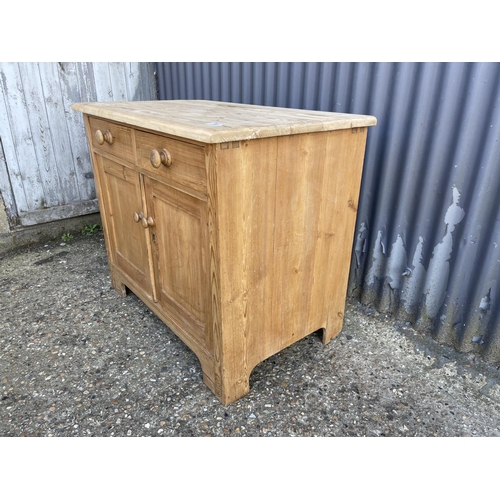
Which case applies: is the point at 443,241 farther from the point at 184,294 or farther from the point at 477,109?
the point at 184,294

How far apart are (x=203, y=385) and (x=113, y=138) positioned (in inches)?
49.6

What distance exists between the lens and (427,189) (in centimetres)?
189

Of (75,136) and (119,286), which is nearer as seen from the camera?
(119,286)

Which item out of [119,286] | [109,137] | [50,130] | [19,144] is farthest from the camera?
[50,130]

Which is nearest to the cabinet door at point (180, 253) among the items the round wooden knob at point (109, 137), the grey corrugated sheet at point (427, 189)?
the round wooden knob at point (109, 137)

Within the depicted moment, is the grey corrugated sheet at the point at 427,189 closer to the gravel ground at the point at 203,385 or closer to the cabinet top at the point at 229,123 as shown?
the gravel ground at the point at 203,385

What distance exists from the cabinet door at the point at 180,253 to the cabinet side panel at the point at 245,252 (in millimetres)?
121

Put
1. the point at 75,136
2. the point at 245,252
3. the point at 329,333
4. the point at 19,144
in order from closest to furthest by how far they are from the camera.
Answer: the point at 245,252 → the point at 329,333 → the point at 19,144 → the point at 75,136

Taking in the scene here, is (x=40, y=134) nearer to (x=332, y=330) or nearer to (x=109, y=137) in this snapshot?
(x=109, y=137)

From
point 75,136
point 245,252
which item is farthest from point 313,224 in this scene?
point 75,136

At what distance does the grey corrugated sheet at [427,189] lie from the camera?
5.60 ft

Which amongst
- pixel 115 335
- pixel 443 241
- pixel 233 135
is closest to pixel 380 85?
pixel 443 241

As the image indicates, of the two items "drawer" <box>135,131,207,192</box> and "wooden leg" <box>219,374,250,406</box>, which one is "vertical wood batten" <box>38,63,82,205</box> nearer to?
"drawer" <box>135,131,207,192</box>

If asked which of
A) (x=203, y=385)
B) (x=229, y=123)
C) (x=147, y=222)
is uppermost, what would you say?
(x=229, y=123)
